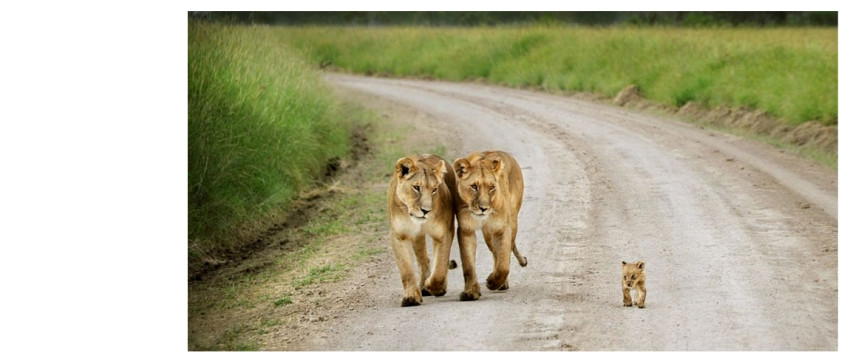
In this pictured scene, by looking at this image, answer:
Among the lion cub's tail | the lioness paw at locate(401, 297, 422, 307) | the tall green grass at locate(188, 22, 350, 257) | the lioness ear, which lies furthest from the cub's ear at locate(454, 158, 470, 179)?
the tall green grass at locate(188, 22, 350, 257)

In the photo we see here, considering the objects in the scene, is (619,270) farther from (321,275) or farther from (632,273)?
(321,275)

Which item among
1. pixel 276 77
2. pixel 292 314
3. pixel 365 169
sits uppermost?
pixel 276 77

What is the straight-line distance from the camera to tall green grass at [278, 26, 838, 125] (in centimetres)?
2177

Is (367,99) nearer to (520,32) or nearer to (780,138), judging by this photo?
(520,32)

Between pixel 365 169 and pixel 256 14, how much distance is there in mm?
4537

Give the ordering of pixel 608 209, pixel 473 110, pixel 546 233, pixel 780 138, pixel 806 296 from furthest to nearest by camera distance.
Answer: pixel 473 110 < pixel 780 138 < pixel 608 209 < pixel 546 233 < pixel 806 296

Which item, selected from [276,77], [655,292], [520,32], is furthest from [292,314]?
[520,32]

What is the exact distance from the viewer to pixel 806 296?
352 inches

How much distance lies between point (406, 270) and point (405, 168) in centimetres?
96

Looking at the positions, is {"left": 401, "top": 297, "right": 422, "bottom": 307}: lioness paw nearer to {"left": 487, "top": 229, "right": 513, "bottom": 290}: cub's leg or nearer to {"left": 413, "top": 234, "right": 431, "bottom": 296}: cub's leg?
{"left": 413, "top": 234, "right": 431, "bottom": 296}: cub's leg

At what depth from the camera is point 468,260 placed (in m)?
8.40

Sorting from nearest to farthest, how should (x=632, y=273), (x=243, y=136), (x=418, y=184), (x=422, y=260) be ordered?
(x=418, y=184), (x=632, y=273), (x=422, y=260), (x=243, y=136)

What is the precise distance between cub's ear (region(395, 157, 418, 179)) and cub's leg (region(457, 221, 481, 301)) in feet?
2.37

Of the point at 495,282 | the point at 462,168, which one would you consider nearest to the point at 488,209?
the point at 462,168
